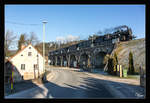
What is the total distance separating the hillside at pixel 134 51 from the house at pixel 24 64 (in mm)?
16715

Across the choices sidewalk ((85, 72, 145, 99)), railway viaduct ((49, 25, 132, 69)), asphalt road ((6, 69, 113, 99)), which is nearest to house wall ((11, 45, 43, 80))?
asphalt road ((6, 69, 113, 99))

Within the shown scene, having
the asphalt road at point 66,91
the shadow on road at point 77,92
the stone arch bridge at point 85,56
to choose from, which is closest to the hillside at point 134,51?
the stone arch bridge at point 85,56

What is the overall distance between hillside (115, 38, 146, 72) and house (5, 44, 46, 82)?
16.7m

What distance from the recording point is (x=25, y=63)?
2248 centimetres

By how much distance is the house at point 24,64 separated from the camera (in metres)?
21.2

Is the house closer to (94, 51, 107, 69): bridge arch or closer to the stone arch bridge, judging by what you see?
the stone arch bridge

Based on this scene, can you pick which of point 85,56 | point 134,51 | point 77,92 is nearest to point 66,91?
point 77,92

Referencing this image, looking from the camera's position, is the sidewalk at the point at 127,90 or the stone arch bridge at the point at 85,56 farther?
the stone arch bridge at the point at 85,56

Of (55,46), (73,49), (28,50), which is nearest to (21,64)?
(28,50)

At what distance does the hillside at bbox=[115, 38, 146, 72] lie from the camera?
2227cm

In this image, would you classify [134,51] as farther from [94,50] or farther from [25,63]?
[25,63]

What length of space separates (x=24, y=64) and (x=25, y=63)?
0.79 ft

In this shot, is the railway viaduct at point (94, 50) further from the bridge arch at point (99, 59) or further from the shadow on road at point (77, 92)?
the shadow on road at point (77, 92)
